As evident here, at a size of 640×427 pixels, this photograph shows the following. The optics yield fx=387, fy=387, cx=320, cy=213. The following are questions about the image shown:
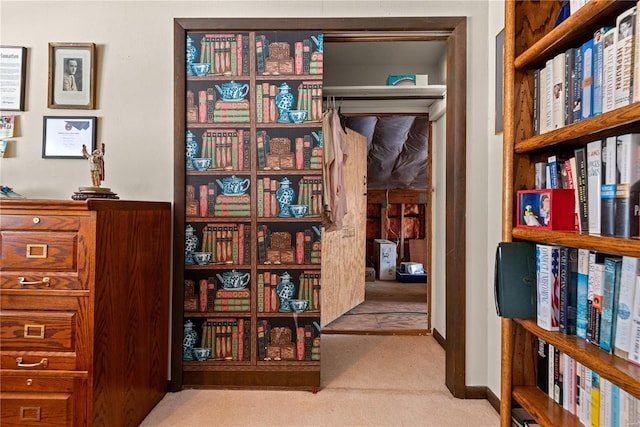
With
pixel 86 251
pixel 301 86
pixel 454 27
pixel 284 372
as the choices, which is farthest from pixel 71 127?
pixel 454 27

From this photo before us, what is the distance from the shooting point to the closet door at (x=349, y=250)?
139 inches

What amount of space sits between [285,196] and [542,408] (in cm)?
153

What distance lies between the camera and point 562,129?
1.10 m

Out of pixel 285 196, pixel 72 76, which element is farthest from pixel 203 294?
pixel 72 76

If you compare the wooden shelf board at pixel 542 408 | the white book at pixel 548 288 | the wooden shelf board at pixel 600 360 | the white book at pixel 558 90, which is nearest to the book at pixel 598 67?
the white book at pixel 558 90

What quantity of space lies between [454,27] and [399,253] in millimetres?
4847

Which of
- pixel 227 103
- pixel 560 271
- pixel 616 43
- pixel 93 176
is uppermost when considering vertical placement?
pixel 227 103

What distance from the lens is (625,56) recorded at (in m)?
0.93

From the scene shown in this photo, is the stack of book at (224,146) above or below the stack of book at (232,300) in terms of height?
above

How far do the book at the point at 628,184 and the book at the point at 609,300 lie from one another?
98 millimetres

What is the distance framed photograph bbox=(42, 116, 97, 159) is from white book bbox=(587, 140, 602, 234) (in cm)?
236

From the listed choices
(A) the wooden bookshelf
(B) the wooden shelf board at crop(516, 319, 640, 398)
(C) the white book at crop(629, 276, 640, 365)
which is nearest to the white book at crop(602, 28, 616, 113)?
(A) the wooden bookshelf

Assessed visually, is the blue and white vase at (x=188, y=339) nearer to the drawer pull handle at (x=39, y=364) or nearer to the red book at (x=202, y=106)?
the drawer pull handle at (x=39, y=364)

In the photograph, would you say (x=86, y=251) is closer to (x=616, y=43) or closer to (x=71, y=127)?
(x=71, y=127)
